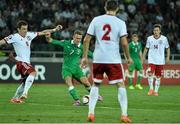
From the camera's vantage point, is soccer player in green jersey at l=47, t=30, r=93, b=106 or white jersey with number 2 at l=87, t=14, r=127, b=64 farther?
soccer player in green jersey at l=47, t=30, r=93, b=106

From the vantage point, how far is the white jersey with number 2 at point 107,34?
14148mm

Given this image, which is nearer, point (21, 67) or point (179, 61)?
point (21, 67)

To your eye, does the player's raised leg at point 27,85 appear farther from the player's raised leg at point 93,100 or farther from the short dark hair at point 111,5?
the short dark hair at point 111,5

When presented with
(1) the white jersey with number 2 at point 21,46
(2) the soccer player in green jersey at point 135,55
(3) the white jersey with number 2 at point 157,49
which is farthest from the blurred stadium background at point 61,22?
(1) the white jersey with number 2 at point 21,46

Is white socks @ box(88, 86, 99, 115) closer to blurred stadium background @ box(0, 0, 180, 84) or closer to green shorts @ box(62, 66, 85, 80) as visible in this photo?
green shorts @ box(62, 66, 85, 80)

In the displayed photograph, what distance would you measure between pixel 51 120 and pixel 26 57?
590 cm

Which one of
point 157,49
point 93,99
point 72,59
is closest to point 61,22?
point 157,49

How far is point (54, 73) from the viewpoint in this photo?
33.6 m

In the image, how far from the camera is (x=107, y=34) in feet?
46.6

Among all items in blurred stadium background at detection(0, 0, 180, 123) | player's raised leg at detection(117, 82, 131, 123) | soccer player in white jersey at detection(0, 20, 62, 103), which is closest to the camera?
player's raised leg at detection(117, 82, 131, 123)

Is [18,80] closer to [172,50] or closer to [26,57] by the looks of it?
[172,50]

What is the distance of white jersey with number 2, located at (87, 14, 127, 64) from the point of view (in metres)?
14.1

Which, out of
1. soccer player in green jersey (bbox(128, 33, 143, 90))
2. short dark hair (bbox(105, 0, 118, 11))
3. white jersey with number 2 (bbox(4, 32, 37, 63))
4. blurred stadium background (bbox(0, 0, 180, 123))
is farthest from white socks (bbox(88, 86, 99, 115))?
soccer player in green jersey (bbox(128, 33, 143, 90))

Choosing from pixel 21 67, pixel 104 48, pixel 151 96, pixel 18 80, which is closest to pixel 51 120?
pixel 104 48
